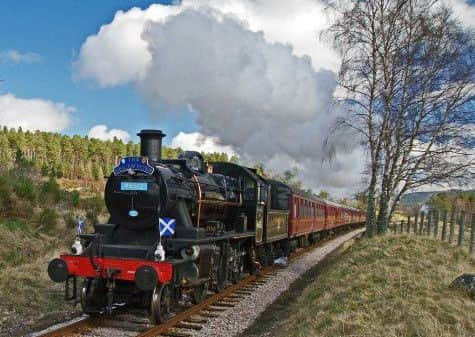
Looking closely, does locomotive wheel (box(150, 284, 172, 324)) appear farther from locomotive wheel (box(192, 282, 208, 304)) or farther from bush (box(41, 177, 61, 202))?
bush (box(41, 177, 61, 202))

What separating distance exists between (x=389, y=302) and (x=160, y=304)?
11.2 ft

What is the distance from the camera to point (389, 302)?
6871mm

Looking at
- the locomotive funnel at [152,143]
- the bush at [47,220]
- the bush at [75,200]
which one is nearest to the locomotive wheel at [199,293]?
the locomotive funnel at [152,143]

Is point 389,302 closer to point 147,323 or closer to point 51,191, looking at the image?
point 147,323

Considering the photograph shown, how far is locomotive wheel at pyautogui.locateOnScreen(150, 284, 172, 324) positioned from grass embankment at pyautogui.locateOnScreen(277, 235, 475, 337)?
1.80 meters

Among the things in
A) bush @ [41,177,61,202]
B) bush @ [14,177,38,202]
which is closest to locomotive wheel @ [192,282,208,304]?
bush @ [14,177,38,202]

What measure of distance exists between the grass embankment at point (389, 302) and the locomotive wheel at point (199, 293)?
167 centimetres

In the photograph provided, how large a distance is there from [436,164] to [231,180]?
6912 mm

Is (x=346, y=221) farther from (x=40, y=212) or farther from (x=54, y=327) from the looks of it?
(x=54, y=327)

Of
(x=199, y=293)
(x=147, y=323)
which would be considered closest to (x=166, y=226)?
(x=147, y=323)

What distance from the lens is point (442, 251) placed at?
11.8 metres

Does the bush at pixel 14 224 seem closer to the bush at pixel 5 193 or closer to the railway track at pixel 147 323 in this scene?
the bush at pixel 5 193

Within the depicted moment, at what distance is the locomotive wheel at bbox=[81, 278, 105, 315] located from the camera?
7633 mm

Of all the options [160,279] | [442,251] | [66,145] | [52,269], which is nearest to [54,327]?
[52,269]
